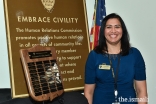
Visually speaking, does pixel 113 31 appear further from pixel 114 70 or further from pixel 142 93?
pixel 142 93

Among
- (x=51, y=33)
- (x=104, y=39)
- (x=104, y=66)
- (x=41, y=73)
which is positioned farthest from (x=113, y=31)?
(x=41, y=73)

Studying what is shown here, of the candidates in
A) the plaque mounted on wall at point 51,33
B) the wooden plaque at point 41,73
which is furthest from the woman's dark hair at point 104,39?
the wooden plaque at point 41,73

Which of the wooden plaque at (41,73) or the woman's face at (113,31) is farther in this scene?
the woman's face at (113,31)

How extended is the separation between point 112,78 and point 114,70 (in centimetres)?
7

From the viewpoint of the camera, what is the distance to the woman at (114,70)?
5.66 ft

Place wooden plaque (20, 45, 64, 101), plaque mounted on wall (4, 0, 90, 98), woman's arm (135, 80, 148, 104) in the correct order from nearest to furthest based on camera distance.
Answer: wooden plaque (20, 45, 64, 101), plaque mounted on wall (4, 0, 90, 98), woman's arm (135, 80, 148, 104)

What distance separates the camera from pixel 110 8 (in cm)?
249

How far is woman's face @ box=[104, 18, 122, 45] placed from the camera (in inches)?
68.8

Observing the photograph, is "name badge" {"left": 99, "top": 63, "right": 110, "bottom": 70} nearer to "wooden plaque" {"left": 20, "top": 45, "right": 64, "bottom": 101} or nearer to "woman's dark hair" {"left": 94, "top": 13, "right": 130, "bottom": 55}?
"woman's dark hair" {"left": 94, "top": 13, "right": 130, "bottom": 55}

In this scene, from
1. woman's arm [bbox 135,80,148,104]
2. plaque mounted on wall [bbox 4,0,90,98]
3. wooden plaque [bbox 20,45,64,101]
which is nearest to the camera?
wooden plaque [bbox 20,45,64,101]

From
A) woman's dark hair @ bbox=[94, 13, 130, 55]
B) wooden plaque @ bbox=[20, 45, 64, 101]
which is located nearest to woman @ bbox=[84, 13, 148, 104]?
woman's dark hair @ bbox=[94, 13, 130, 55]

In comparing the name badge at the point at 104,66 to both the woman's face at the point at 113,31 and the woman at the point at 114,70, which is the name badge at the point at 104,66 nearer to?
the woman at the point at 114,70

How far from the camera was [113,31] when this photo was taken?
1.74 metres

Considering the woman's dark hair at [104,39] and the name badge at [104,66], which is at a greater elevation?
the woman's dark hair at [104,39]
